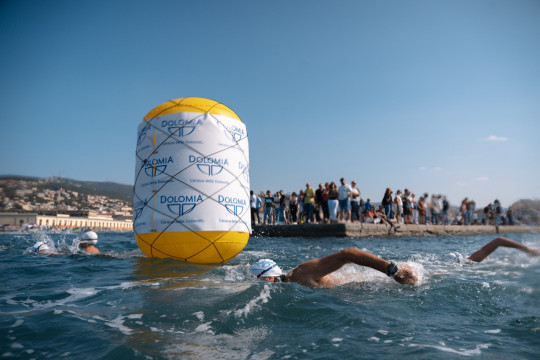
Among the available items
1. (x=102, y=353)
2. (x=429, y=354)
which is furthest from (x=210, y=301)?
(x=429, y=354)

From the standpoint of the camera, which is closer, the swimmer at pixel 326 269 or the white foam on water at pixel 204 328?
the white foam on water at pixel 204 328

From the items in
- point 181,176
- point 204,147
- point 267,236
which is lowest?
point 267,236

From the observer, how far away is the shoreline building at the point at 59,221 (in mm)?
94688

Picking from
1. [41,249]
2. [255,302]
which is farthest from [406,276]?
[41,249]

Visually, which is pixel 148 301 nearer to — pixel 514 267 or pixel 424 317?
pixel 424 317

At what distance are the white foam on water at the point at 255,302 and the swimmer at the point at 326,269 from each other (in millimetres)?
682

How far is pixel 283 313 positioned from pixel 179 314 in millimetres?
1039

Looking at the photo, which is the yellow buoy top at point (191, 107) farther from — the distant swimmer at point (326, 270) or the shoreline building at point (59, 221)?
the shoreline building at point (59, 221)

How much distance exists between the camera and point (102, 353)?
2.58m

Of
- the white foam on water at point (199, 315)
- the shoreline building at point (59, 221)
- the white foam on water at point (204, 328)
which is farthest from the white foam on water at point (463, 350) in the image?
the shoreline building at point (59, 221)

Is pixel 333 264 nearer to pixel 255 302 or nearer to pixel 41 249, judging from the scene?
pixel 255 302

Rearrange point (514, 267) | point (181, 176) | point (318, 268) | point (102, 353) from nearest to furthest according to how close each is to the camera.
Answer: point (102, 353)
point (318, 268)
point (181, 176)
point (514, 267)

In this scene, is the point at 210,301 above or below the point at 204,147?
below

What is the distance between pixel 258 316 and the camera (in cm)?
345
